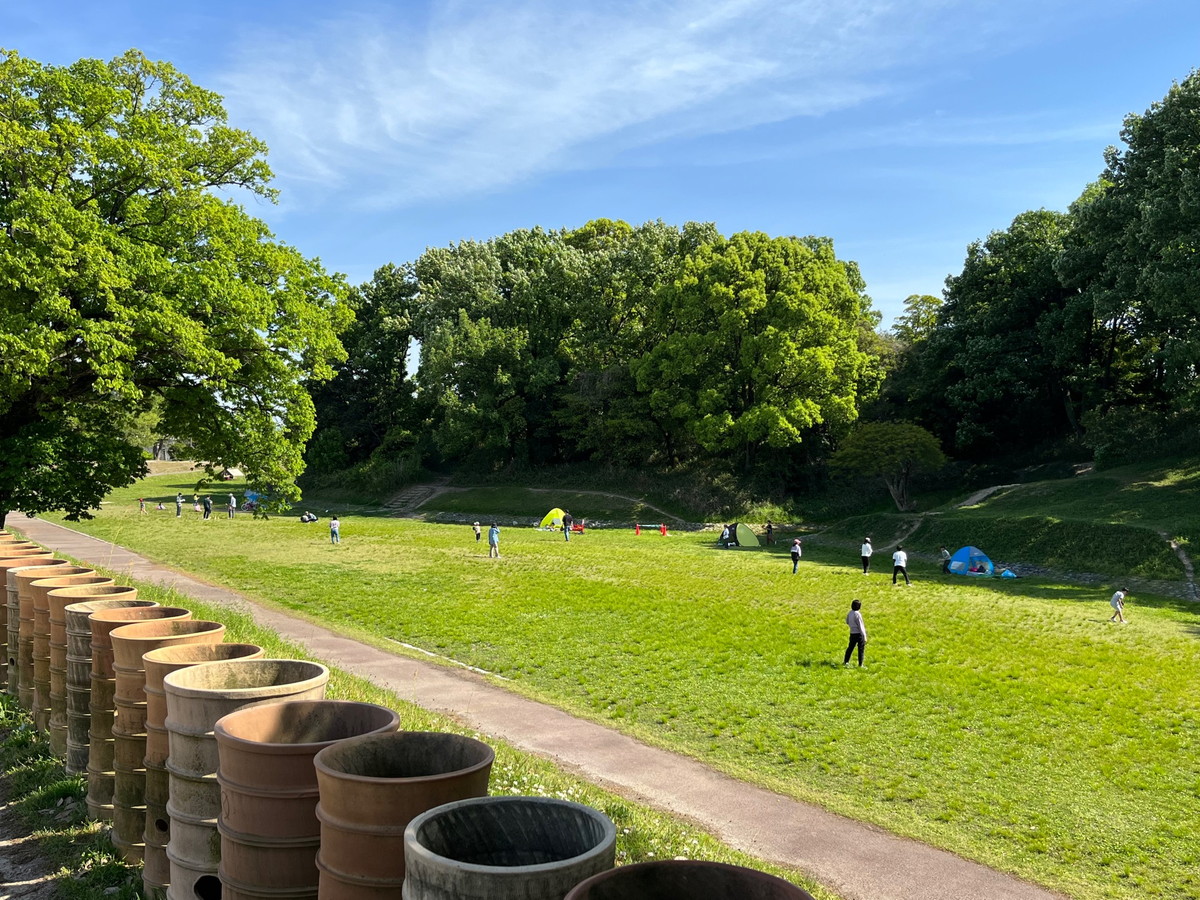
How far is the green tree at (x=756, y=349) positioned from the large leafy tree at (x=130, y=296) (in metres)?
31.1

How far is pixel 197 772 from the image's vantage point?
5.03 meters

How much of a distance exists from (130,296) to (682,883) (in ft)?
48.8

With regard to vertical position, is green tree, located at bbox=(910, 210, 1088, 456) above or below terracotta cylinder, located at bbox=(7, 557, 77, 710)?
above

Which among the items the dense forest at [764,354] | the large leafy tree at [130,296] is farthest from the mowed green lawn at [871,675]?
the dense forest at [764,354]

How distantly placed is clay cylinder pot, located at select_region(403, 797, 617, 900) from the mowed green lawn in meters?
6.62

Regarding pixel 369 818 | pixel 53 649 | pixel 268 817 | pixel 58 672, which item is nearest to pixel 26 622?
pixel 53 649

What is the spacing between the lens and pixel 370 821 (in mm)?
3707

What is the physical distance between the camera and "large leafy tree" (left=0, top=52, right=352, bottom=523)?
44.8 feet

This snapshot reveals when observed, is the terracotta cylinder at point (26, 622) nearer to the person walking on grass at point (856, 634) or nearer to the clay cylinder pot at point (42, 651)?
the clay cylinder pot at point (42, 651)

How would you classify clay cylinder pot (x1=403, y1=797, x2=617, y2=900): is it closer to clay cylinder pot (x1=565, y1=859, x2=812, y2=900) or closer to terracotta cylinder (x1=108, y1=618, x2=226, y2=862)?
clay cylinder pot (x1=565, y1=859, x2=812, y2=900)

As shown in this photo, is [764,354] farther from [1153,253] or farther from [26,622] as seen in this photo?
[26,622]

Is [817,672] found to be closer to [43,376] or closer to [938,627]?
[938,627]

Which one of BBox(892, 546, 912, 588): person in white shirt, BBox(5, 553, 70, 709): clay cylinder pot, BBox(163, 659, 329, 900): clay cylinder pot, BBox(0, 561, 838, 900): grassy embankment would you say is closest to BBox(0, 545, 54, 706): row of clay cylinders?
BBox(5, 553, 70, 709): clay cylinder pot

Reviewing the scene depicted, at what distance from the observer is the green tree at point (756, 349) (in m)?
46.2
